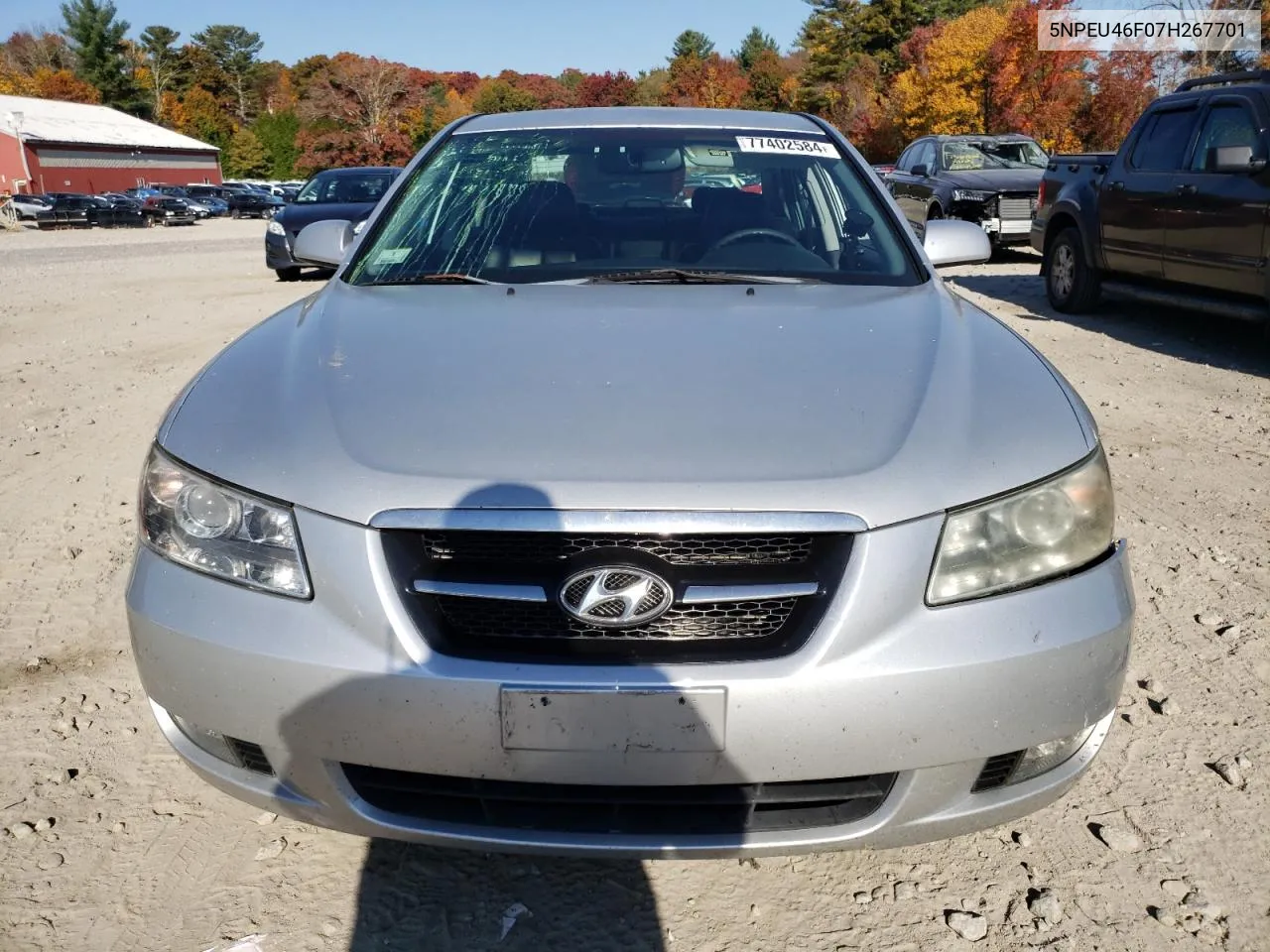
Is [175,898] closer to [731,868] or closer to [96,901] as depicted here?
[96,901]

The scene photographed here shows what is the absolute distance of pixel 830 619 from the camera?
1.70m

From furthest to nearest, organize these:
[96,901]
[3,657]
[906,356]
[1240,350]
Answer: [1240,350]
[3,657]
[906,356]
[96,901]

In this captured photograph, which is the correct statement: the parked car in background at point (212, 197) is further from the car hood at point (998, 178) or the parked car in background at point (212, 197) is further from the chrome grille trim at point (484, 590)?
the chrome grille trim at point (484, 590)

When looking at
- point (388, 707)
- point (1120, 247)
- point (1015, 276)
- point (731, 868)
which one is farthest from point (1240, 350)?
point (388, 707)

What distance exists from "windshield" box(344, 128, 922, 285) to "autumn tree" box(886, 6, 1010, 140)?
1200 inches

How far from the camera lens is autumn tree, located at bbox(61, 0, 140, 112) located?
276 feet

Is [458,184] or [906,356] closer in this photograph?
[906,356]

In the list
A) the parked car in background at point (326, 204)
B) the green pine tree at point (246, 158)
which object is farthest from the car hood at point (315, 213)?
the green pine tree at point (246, 158)

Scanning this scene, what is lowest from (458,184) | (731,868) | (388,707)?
(731,868)

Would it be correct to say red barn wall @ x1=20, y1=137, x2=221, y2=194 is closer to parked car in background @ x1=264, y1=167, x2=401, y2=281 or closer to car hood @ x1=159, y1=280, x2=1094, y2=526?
parked car in background @ x1=264, y1=167, x2=401, y2=281

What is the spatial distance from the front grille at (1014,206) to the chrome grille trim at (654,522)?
1318 cm

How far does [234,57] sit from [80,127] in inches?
1766

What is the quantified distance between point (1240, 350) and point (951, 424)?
279 inches

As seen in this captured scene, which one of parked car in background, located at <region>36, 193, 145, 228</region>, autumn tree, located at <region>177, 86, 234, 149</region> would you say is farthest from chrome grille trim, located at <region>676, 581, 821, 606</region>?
autumn tree, located at <region>177, 86, 234, 149</region>
